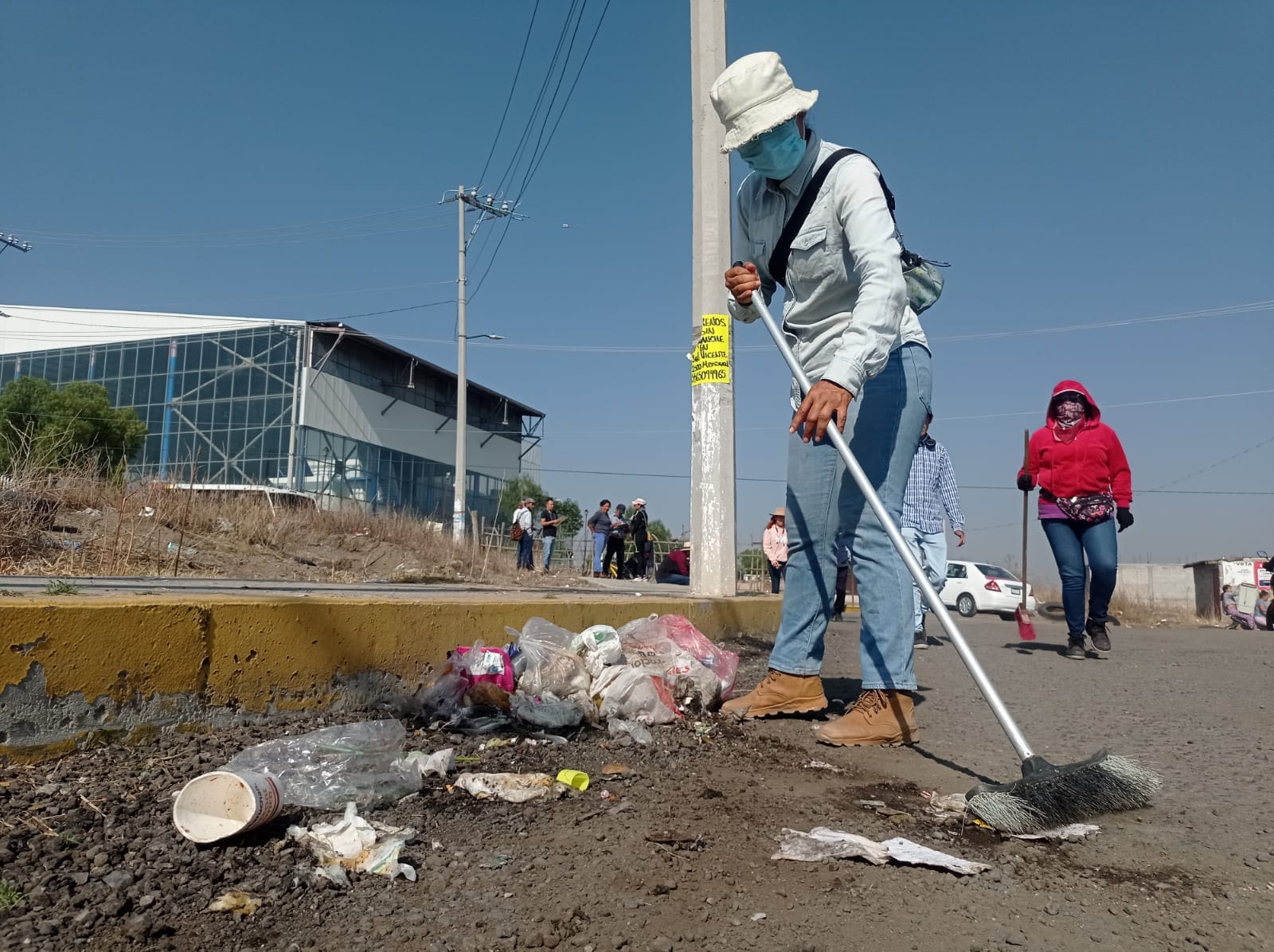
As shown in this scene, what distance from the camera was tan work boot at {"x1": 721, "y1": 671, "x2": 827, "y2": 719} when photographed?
3.18 meters

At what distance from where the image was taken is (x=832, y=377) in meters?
2.65

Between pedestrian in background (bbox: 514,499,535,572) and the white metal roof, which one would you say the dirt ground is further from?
the white metal roof

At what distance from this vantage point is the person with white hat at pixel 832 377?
274cm

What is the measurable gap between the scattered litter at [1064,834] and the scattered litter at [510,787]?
1.06 metres

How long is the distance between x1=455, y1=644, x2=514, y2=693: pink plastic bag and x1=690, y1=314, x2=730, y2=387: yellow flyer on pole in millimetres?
2980

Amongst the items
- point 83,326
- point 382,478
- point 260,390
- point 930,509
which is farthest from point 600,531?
point 83,326

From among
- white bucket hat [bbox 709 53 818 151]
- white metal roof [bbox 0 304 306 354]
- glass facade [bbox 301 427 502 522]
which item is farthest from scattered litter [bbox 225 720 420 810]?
white metal roof [bbox 0 304 306 354]

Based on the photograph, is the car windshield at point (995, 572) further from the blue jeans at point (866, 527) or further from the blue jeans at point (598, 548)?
the blue jeans at point (866, 527)

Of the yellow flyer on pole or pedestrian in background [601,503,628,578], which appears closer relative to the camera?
the yellow flyer on pole

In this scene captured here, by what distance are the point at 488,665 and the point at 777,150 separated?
6.62ft

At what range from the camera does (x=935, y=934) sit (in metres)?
1.40

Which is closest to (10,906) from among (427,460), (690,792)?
(690,792)

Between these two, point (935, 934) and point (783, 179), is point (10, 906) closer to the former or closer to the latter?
point (935, 934)

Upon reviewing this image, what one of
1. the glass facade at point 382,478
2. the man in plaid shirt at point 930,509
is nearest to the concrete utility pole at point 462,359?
the glass facade at point 382,478
